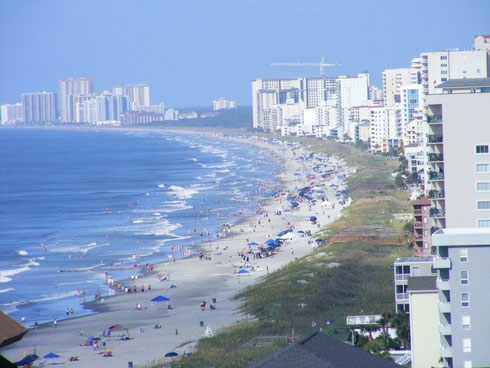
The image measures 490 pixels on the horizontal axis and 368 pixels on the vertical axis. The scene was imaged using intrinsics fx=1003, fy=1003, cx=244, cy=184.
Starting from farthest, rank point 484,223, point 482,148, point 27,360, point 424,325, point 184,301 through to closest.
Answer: point 184,301
point 27,360
point 482,148
point 484,223
point 424,325

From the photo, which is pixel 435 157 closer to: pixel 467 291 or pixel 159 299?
pixel 467 291

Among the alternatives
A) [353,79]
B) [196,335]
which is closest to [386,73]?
[353,79]

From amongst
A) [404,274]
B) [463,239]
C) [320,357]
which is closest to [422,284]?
[463,239]

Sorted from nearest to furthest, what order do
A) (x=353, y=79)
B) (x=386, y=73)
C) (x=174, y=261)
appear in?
(x=174, y=261), (x=386, y=73), (x=353, y=79)

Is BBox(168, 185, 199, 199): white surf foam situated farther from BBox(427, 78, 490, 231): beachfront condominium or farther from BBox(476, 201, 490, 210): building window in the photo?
BBox(476, 201, 490, 210): building window

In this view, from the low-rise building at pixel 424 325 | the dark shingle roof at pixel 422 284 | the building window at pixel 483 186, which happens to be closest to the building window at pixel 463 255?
the low-rise building at pixel 424 325

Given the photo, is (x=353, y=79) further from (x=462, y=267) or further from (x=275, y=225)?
(x=462, y=267)
